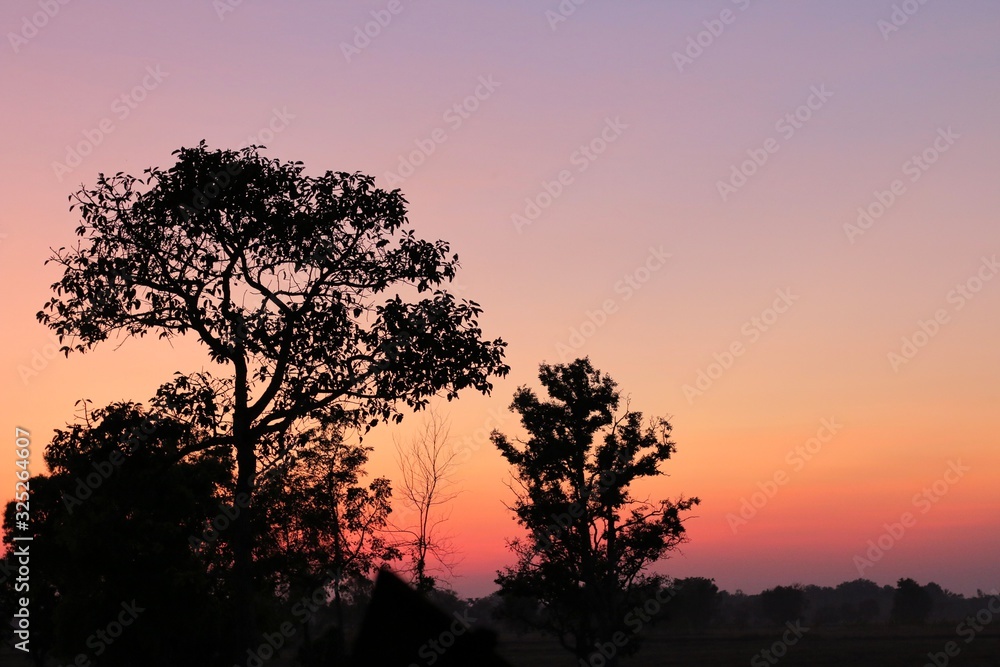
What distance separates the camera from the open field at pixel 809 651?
3314 inches

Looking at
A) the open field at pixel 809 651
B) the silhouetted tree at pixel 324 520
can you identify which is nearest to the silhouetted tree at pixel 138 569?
the silhouetted tree at pixel 324 520

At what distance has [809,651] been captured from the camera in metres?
99.8

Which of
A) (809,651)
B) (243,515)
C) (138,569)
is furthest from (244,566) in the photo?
(809,651)

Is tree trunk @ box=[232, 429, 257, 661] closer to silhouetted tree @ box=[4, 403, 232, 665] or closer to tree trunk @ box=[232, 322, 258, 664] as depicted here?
tree trunk @ box=[232, 322, 258, 664]

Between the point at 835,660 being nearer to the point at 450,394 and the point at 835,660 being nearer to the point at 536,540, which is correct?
the point at 536,540

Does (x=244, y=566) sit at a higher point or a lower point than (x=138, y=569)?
higher

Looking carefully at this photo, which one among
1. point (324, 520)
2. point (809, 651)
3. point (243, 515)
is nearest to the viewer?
point (243, 515)

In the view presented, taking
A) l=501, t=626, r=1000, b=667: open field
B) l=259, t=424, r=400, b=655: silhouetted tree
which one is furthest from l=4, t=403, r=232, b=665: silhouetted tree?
l=501, t=626, r=1000, b=667: open field

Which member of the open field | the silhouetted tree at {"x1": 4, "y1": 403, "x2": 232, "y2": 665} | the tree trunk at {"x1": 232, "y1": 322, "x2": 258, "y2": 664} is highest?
the open field

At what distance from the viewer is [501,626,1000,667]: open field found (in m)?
84.2

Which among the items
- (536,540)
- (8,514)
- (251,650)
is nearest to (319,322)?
(251,650)

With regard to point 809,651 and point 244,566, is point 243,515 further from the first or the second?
point 809,651

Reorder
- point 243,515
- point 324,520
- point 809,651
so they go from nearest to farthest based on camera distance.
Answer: point 243,515 < point 324,520 < point 809,651

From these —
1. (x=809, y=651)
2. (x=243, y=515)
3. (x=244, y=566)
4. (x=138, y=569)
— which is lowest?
(x=138, y=569)
